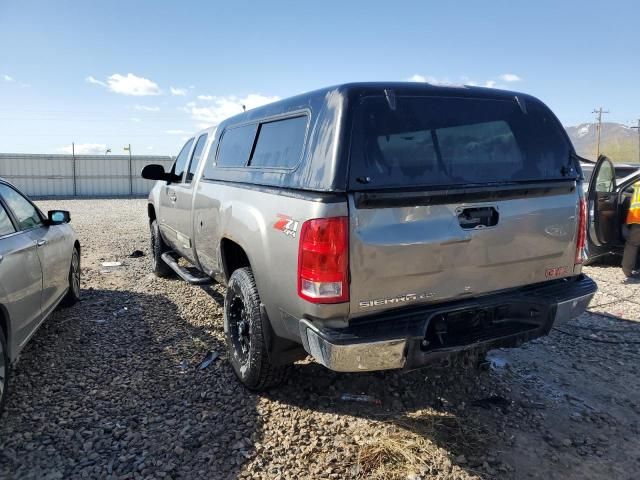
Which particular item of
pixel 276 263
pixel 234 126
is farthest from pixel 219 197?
pixel 276 263

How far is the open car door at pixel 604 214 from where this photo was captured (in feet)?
23.2

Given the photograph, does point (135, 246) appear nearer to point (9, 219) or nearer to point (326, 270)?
point (9, 219)

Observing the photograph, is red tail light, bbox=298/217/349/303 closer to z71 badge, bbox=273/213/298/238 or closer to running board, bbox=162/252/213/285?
z71 badge, bbox=273/213/298/238

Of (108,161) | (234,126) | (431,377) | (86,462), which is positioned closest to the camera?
(86,462)

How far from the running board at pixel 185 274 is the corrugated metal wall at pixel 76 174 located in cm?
2296

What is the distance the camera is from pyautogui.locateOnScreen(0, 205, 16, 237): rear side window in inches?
143

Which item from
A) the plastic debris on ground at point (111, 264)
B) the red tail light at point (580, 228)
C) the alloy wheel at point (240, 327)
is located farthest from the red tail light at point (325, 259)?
the plastic debris on ground at point (111, 264)

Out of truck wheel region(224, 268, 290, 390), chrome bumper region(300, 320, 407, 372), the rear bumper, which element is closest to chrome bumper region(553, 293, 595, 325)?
the rear bumper

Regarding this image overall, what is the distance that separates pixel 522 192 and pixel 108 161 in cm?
2864

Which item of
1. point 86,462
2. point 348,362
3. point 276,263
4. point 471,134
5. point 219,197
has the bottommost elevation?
point 86,462

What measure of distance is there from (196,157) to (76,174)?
982 inches

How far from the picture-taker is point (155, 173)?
5.82m

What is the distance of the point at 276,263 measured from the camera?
116 inches

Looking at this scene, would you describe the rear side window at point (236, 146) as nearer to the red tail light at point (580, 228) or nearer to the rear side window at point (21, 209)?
the rear side window at point (21, 209)
